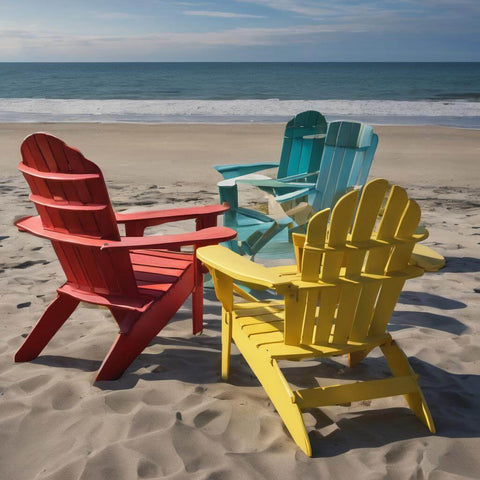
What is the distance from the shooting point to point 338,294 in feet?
6.93

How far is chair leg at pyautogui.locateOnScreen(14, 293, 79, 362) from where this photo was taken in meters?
2.58

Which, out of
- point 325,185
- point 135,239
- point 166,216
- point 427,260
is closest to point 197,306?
point 166,216

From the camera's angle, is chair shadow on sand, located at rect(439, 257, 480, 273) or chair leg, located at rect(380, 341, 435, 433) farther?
chair shadow on sand, located at rect(439, 257, 480, 273)

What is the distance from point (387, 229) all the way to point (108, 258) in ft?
3.75

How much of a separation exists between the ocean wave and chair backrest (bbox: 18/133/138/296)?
13.8 metres

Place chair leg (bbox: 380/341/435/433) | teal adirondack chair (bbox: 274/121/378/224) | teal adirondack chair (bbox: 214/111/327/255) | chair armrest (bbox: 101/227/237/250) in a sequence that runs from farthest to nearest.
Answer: teal adirondack chair (bbox: 274/121/378/224) → teal adirondack chair (bbox: 214/111/327/255) → chair armrest (bbox: 101/227/237/250) → chair leg (bbox: 380/341/435/433)

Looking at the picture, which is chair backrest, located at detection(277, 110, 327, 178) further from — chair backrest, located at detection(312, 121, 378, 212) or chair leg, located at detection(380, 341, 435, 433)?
chair leg, located at detection(380, 341, 435, 433)

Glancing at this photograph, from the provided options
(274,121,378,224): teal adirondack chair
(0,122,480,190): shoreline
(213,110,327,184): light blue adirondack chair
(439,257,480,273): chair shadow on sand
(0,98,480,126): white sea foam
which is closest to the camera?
(274,121,378,224): teal adirondack chair

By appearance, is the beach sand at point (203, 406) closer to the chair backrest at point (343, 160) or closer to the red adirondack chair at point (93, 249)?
the red adirondack chair at point (93, 249)

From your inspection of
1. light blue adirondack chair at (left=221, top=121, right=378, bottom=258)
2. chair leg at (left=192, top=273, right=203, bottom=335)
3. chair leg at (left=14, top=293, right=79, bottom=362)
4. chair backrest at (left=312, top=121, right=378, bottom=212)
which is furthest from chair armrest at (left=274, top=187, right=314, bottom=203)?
chair leg at (left=14, top=293, right=79, bottom=362)

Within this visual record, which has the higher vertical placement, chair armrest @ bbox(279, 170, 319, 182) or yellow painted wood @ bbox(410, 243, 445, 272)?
yellow painted wood @ bbox(410, 243, 445, 272)

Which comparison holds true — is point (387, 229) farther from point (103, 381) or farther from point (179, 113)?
point (179, 113)

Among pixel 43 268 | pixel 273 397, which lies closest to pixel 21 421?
pixel 273 397

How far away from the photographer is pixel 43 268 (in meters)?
3.87
